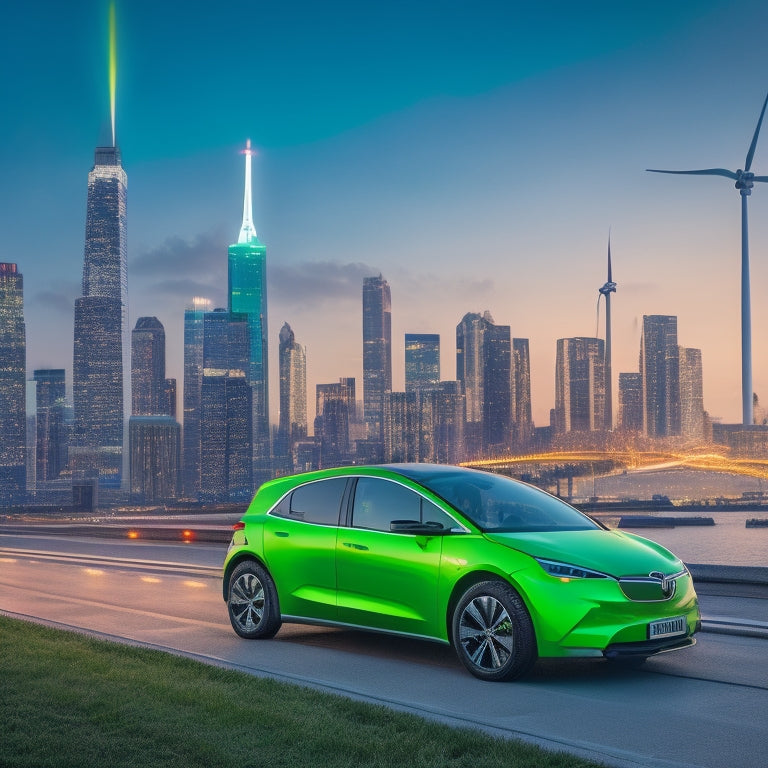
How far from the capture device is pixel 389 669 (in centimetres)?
855

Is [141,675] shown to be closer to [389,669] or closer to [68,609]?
[389,669]

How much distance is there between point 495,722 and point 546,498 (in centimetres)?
306

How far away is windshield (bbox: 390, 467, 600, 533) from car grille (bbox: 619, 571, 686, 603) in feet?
3.09

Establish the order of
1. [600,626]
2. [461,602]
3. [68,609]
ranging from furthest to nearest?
[68,609]
[461,602]
[600,626]

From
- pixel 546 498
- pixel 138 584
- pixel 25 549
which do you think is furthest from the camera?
pixel 25 549

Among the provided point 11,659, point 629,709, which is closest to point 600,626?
point 629,709

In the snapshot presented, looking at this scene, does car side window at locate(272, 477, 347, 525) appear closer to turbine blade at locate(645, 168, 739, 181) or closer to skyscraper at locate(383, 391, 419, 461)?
turbine blade at locate(645, 168, 739, 181)

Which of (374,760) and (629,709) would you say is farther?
(629,709)

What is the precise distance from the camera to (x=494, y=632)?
790 cm

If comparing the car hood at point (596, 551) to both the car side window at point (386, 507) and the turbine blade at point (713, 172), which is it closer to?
the car side window at point (386, 507)

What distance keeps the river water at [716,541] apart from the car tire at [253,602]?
729 centimetres

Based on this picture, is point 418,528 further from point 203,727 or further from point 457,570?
point 203,727

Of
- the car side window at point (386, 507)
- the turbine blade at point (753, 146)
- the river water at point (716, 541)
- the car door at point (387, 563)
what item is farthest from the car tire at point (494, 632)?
the turbine blade at point (753, 146)

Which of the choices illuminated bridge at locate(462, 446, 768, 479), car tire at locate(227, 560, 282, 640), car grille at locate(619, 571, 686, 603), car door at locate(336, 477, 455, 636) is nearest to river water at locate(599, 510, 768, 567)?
illuminated bridge at locate(462, 446, 768, 479)
